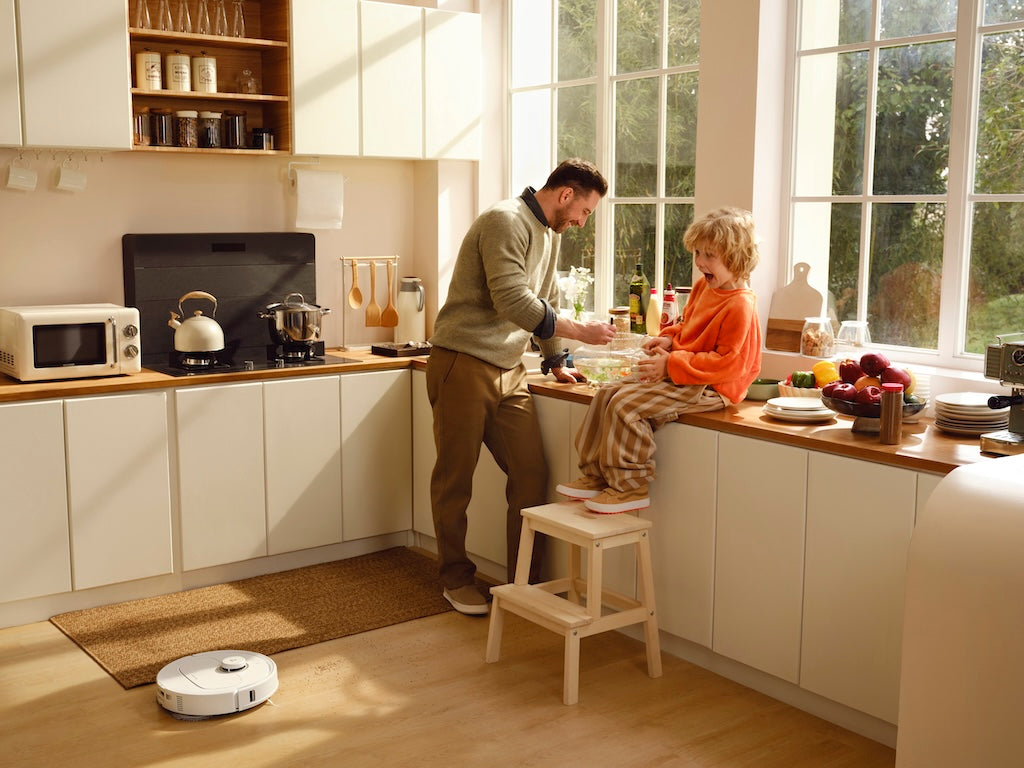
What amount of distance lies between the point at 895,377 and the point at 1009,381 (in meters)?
0.38

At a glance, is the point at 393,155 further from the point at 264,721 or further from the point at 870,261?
the point at 264,721

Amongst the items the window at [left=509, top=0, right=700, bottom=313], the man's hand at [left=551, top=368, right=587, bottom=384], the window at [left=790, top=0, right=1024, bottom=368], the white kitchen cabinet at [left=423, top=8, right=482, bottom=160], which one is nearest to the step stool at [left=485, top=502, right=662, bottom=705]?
the man's hand at [left=551, top=368, right=587, bottom=384]

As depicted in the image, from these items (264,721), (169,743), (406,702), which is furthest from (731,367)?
(169,743)

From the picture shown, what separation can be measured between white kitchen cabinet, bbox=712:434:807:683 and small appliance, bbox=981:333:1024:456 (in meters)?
0.49

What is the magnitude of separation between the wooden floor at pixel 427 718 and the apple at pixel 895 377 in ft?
3.18

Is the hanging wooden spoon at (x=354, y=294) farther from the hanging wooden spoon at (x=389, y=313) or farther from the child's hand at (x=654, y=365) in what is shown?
the child's hand at (x=654, y=365)

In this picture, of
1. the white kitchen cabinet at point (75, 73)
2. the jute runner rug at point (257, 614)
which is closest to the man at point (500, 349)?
the jute runner rug at point (257, 614)

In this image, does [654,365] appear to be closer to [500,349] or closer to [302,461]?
[500,349]

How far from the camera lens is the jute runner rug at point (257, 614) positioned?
362cm

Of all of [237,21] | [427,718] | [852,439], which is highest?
[237,21]

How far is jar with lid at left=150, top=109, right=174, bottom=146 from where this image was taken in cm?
426

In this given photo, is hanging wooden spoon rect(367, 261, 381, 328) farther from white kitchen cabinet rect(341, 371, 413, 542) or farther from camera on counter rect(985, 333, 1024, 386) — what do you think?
camera on counter rect(985, 333, 1024, 386)

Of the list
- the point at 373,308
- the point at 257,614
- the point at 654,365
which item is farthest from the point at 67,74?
the point at 654,365

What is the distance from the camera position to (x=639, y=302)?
162 inches
